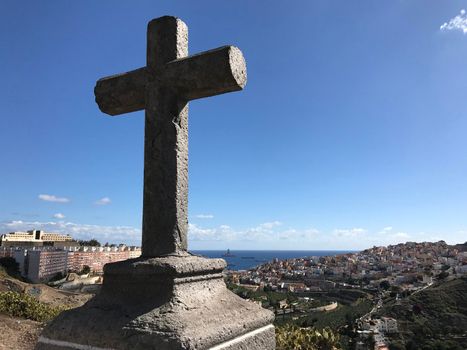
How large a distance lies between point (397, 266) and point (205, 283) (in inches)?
4095

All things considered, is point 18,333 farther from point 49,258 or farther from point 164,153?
point 49,258

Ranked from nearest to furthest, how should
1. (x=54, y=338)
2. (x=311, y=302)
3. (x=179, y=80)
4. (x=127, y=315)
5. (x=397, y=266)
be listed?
(x=127, y=315)
(x=54, y=338)
(x=179, y=80)
(x=311, y=302)
(x=397, y=266)

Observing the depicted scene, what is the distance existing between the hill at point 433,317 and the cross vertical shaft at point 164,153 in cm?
4331

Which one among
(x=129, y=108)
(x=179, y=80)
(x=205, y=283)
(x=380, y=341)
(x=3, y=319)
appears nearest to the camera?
(x=205, y=283)

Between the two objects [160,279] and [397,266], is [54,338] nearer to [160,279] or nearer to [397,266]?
[160,279]

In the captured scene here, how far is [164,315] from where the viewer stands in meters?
1.63

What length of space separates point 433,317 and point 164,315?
5743 centimetres

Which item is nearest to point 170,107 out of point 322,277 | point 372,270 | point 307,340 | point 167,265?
point 167,265

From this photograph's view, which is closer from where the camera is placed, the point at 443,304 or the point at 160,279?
the point at 160,279

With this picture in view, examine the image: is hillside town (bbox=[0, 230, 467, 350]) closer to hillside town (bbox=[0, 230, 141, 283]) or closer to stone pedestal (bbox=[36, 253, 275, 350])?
hillside town (bbox=[0, 230, 141, 283])

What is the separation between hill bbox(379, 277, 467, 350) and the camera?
139ft

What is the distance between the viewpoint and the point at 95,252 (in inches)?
1663

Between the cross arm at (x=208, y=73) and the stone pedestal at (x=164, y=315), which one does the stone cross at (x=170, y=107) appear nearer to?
the cross arm at (x=208, y=73)

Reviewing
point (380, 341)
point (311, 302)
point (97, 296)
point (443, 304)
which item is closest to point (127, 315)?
point (97, 296)
